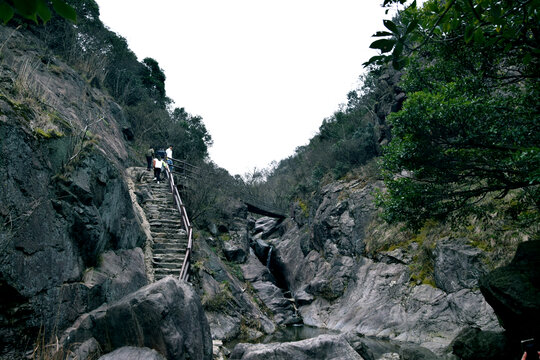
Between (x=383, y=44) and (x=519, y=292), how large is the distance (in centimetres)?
691

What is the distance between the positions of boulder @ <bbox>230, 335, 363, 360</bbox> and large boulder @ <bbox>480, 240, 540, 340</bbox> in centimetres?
321

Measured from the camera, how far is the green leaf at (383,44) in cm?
194

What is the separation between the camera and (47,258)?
5664mm

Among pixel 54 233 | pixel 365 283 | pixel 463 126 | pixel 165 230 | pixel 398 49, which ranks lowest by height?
pixel 365 283

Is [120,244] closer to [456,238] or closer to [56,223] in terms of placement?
[56,223]

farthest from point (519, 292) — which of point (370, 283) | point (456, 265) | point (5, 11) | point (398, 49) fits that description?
point (370, 283)

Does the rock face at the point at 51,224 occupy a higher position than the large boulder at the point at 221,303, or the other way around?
the rock face at the point at 51,224

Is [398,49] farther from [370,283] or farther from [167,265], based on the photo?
[370,283]

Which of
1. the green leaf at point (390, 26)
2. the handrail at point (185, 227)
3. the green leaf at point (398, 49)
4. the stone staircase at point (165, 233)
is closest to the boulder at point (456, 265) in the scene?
the handrail at point (185, 227)

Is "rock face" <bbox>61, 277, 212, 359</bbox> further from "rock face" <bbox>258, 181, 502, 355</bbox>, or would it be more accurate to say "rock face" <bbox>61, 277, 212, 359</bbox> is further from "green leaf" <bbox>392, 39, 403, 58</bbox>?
"rock face" <bbox>258, 181, 502, 355</bbox>

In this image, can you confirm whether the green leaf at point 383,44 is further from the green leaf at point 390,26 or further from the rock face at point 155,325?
the rock face at point 155,325

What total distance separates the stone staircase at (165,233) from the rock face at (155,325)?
4426mm

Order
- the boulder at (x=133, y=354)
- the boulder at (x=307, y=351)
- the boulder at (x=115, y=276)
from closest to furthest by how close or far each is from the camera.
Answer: the boulder at (x=133, y=354) → the boulder at (x=307, y=351) → the boulder at (x=115, y=276)

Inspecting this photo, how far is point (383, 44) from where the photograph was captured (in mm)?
1950
